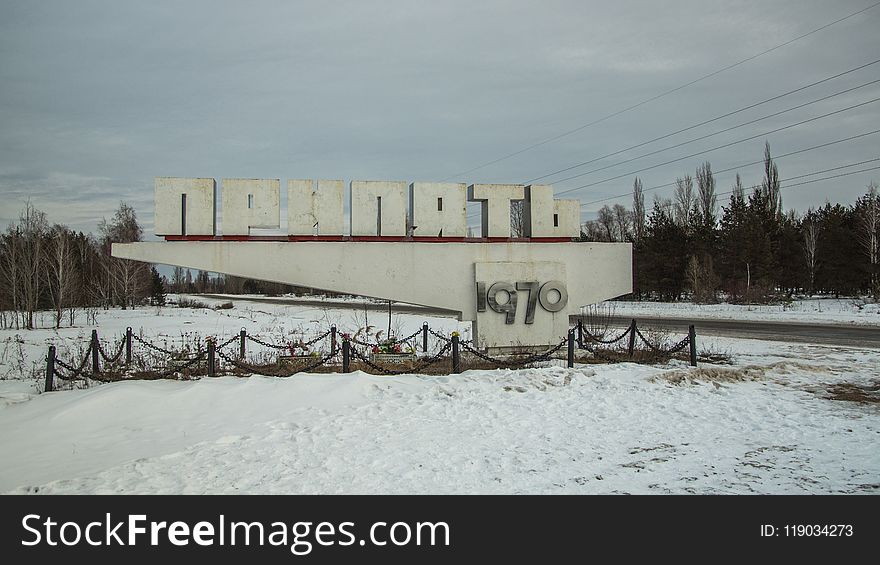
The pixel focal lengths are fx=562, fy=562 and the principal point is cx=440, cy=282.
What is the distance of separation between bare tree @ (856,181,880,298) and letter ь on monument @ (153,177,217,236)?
126ft

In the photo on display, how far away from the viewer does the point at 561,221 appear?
50.0ft

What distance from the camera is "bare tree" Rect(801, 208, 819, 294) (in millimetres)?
45062

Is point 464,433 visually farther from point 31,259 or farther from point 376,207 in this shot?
point 31,259

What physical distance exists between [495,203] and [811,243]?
4616cm

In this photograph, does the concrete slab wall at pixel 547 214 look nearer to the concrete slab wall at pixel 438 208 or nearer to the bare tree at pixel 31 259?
the concrete slab wall at pixel 438 208

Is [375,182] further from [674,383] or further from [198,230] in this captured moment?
[674,383]

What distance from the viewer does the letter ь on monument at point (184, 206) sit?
42.2ft

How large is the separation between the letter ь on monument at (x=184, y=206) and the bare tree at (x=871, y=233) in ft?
126

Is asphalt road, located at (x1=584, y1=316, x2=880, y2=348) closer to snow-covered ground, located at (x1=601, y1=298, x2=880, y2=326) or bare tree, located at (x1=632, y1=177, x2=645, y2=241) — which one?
snow-covered ground, located at (x1=601, y1=298, x2=880, y2=326)

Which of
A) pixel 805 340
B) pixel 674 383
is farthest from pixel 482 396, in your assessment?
pixel 805 340

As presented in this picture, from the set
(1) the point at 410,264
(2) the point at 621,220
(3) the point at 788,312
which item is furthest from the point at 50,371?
(2) the point at 621,220

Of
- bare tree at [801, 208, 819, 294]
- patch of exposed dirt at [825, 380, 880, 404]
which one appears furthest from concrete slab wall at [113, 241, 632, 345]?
bare tree at [801, 208, 819, 294]

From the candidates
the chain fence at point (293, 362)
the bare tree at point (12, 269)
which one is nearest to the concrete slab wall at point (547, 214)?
the chain fence at point (293, 362)

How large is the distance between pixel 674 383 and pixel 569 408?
3.14 meters
